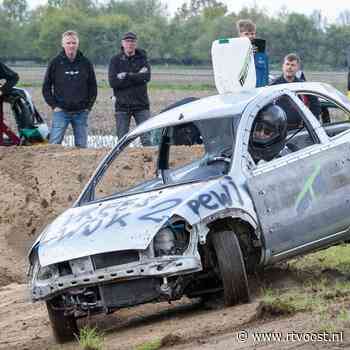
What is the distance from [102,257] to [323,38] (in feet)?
113

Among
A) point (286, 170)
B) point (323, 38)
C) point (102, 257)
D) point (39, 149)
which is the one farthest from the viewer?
point (323, 38)

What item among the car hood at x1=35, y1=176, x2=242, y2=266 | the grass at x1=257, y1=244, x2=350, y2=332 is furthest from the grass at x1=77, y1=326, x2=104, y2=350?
the grass at x1=257, y1=244, x2=350, y2=332

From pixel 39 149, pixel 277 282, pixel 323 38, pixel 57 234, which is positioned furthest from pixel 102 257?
pixel 323 38

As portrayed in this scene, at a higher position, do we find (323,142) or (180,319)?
(323,142)

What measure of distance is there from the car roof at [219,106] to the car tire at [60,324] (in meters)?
2.10

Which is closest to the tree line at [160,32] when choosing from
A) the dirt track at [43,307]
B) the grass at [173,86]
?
the grass at [173,86]

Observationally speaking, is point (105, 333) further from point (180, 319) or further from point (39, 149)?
point (39, 149)

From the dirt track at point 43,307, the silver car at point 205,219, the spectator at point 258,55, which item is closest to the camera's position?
the dirt track at point 43,307

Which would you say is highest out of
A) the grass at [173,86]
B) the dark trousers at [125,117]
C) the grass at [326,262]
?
the dark trousers at [125,117]

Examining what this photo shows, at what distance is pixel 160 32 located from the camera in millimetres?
59656

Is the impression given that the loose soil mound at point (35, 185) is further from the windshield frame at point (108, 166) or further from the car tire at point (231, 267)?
the car tire at point (231, 267)

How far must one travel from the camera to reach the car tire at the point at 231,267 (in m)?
9.81

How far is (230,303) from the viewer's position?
32.6 feet

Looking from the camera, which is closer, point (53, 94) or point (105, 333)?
point (105, 333)
